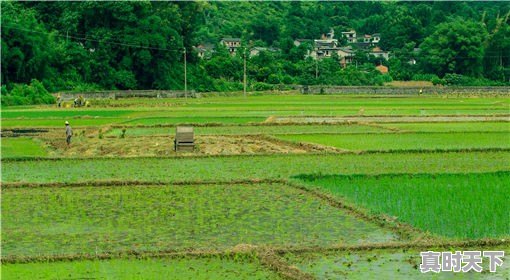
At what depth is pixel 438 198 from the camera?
1230 cm

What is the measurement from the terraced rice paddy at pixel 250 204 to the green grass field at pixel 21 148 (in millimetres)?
50

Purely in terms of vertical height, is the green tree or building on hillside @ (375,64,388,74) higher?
the green tree

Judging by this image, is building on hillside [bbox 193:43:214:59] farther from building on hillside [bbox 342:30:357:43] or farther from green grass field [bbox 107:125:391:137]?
green grass field [bbox 107:125:391:137]

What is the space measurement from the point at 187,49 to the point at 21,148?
45.6 meters

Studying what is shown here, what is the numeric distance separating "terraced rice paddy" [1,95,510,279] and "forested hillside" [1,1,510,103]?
3182cm

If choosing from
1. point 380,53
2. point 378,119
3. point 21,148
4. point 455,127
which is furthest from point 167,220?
point 380,53

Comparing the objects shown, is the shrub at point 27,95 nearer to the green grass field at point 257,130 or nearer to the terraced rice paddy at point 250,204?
the green grass field at point 257,130

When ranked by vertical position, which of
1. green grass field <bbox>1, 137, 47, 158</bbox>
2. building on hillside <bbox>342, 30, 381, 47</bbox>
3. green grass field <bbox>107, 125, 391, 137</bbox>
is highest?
building on hillside <bbox>342, 30, 381, 47</bbox>

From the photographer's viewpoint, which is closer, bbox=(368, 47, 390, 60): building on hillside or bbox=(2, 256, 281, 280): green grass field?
bbox=(2, 256, 281, 280): green grass field

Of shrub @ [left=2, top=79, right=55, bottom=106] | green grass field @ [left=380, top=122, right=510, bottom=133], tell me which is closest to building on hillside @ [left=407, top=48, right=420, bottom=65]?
shrub @ [left=2, top=79, right=55, bottom=106]

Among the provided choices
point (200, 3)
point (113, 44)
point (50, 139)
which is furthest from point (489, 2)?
point (50, 139)

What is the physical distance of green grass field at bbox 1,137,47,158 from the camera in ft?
63.6

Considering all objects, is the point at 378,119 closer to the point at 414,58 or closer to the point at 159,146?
the point at 159,146

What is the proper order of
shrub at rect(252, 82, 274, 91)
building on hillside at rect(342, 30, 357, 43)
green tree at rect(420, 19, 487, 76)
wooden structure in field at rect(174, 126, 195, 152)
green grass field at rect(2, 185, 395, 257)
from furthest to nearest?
building on hillside at rect(342, 30, 357, 43) < green tree at rect(420, 19, 487, 76) < shrub at rect(252, 82, 274, 91) < wooden structure in field at rect(174, 126, 195, 152) < green grass field at rect(2, 185, 395, 257)
